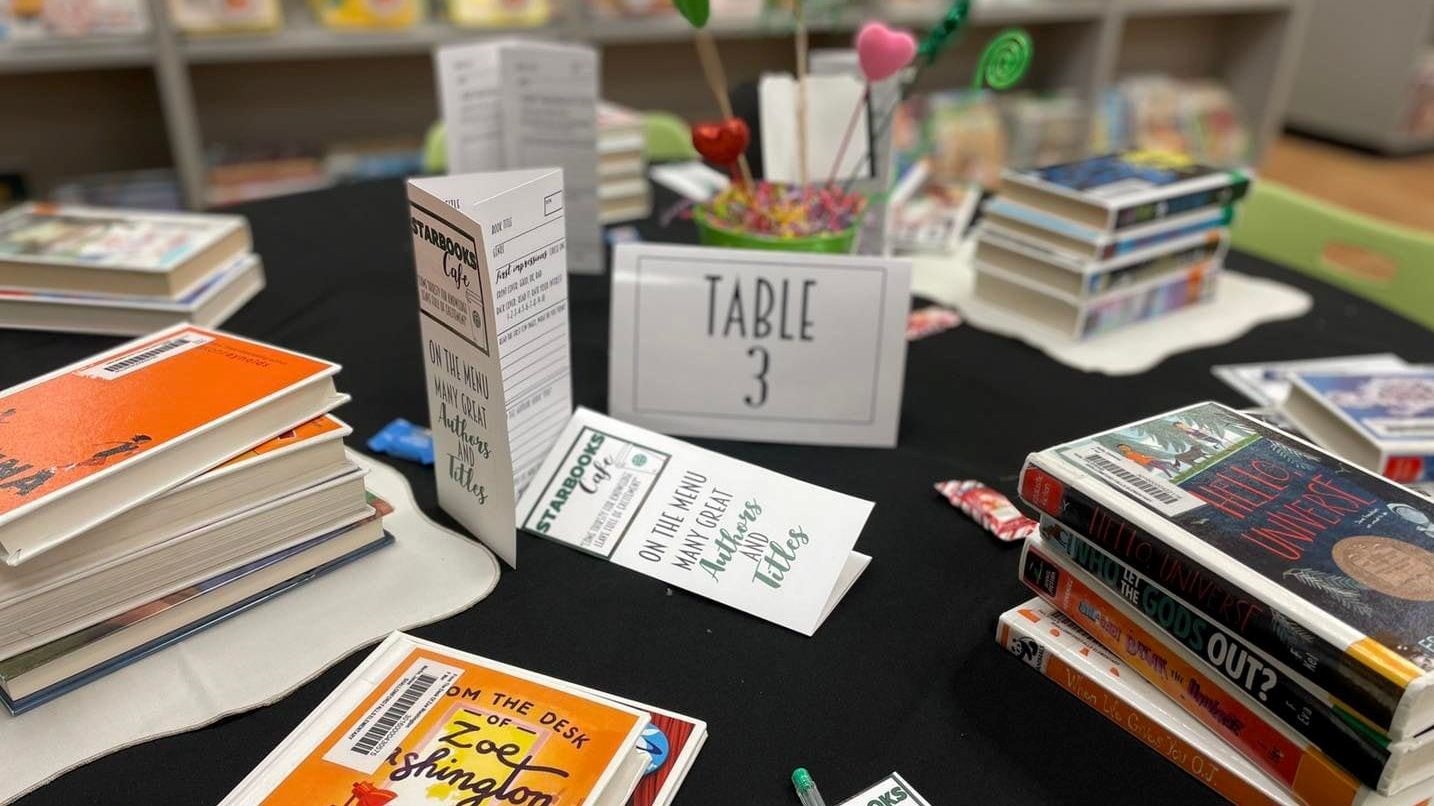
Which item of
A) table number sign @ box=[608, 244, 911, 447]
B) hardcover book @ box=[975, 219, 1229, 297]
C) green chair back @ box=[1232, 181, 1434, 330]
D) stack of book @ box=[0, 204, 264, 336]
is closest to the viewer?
table number sign @ box=[608, 244, 911, 447]

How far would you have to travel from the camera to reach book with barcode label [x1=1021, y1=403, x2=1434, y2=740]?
60 centimetres

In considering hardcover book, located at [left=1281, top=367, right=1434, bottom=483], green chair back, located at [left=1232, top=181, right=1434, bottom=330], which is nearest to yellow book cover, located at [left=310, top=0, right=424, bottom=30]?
green chair back, located at [left=1232, top=181, right=1434, bottom=330]

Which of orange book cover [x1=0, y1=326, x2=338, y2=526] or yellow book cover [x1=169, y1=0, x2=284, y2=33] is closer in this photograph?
orange book cover [x1=0, y1=326, x2=338, y2=526]

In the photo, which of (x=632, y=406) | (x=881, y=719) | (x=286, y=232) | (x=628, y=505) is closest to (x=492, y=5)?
(x=286, y=232)

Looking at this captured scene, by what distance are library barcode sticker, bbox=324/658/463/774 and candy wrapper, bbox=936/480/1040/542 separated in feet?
1.70

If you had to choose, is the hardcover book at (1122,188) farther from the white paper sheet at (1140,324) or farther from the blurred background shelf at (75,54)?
the blurred background shelf at (75,54)

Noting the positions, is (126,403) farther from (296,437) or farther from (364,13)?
(364,13)

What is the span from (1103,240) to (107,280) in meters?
1.25

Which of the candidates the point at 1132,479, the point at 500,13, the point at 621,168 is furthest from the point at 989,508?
the point at 500,13

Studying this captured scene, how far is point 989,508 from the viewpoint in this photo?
0.99 metres

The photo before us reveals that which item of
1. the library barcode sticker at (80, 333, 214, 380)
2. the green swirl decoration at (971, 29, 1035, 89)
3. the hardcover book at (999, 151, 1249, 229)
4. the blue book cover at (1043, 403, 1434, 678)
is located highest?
the green swirl decoration at (971, 29, 1035, 89)

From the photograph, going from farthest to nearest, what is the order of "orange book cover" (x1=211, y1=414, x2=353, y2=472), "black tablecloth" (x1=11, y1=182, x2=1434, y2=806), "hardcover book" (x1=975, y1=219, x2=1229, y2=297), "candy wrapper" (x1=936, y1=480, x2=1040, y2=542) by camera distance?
"hardcover book" (x1=975, y1=219, x2=1229, y2=297)
"candy wrapper" (x1=936, y1=480, x2=1040, y2=542)
"orange book cover" (x1=211, y1=414, x2=353, y2=472)
"black tablecloth" (x1=11, y1=182, x2=1434, y2=806)

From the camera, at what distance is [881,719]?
0.76 metres

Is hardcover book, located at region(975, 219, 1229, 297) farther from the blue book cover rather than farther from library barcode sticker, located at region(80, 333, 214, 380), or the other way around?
library barcode sticker, located at region(80, 333, 214, 380)
